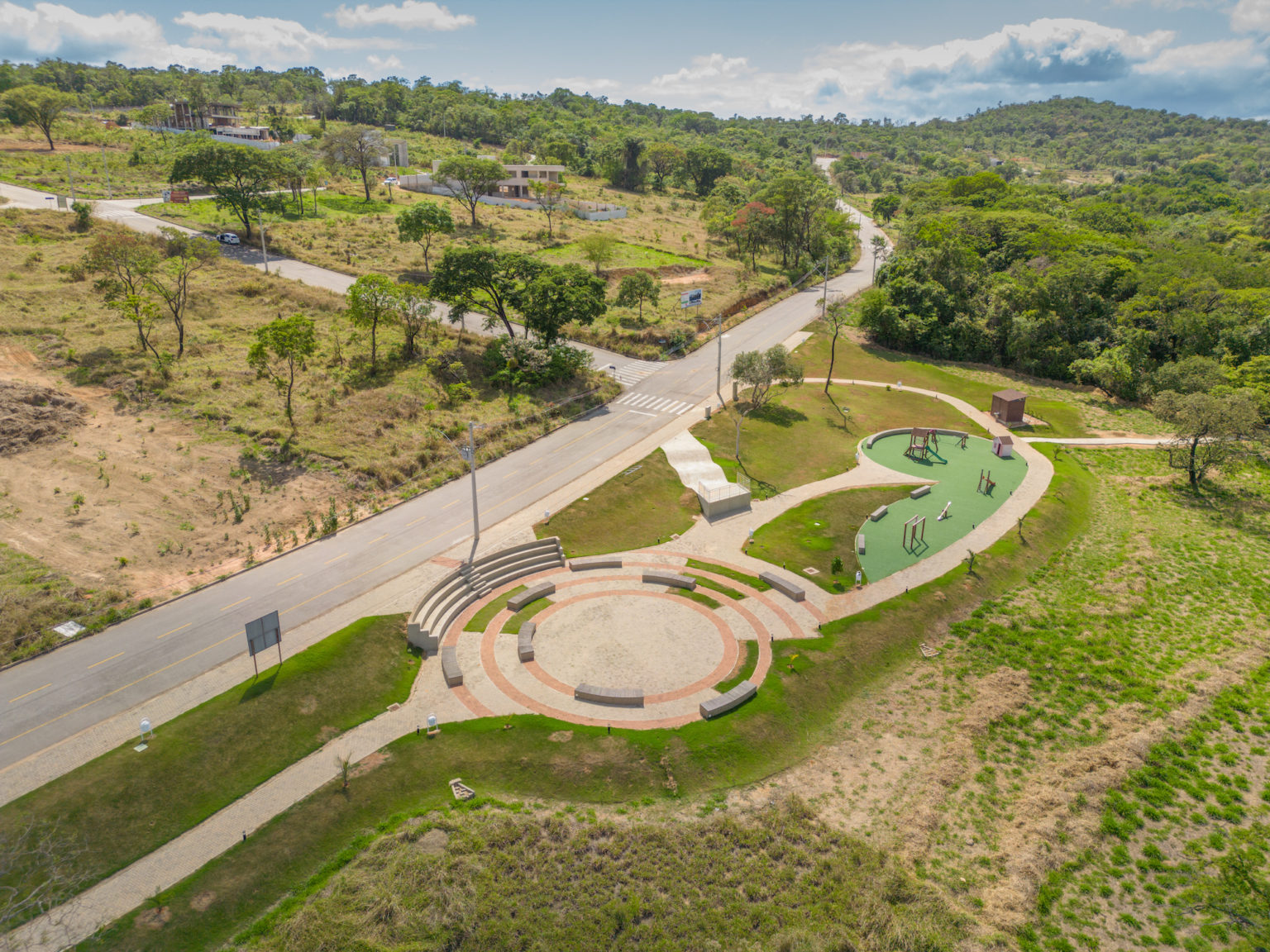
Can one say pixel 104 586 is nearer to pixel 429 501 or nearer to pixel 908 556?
pixel 429 501

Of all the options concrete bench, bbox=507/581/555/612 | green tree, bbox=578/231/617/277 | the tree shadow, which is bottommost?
concrete bench, bbox=507/581/555/612

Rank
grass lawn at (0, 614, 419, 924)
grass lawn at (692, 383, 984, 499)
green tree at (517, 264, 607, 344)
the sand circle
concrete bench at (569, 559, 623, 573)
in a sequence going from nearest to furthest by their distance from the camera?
grass lawn at (0, 614, 419, 924) < the sand circle < concrete bench at (569, 559, 623, 573) < grass lawn at (692, 383, 984, 499) < green tree at (517, 264, 607, 344)

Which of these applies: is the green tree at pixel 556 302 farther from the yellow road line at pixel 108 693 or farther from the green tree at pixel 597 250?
the yellow road line at pixel 108 693

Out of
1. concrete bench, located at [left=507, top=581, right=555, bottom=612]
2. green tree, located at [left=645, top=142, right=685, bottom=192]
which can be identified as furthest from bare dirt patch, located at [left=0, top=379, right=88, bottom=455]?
green tree, located at [left=645, top=142, right=685, bottom=192]

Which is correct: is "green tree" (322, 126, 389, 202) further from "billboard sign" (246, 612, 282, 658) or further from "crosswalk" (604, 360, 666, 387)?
"billboard sign" (246, 612, 282, 658)

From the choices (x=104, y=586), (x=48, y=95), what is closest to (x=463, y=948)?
(x=104, y=586)

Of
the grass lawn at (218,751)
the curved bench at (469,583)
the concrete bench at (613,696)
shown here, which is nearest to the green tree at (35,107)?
the curved bench at (469,583)

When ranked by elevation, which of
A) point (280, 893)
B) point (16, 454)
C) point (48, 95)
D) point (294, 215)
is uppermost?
point (48, 95)
